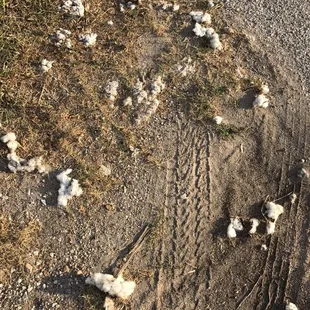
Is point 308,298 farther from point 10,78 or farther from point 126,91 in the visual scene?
point 10,78

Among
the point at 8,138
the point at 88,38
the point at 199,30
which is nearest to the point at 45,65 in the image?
the point at 88,38

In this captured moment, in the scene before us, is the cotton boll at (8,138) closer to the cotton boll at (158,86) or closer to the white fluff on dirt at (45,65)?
the white fluff on dirt at (45,65)

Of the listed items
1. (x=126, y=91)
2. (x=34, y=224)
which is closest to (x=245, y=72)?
(x=126, y=91)

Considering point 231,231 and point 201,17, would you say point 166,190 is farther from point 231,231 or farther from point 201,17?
point 201,17

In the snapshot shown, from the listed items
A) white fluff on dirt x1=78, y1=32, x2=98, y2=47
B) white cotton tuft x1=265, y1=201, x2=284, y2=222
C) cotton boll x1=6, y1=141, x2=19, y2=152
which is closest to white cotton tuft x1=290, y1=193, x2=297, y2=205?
white cotton tuft x1=265, y1=201, x2=284, y2=222

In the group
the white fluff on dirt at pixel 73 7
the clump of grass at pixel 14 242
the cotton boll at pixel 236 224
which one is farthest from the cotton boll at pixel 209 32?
A: the clump of grass at pixel 14 242
